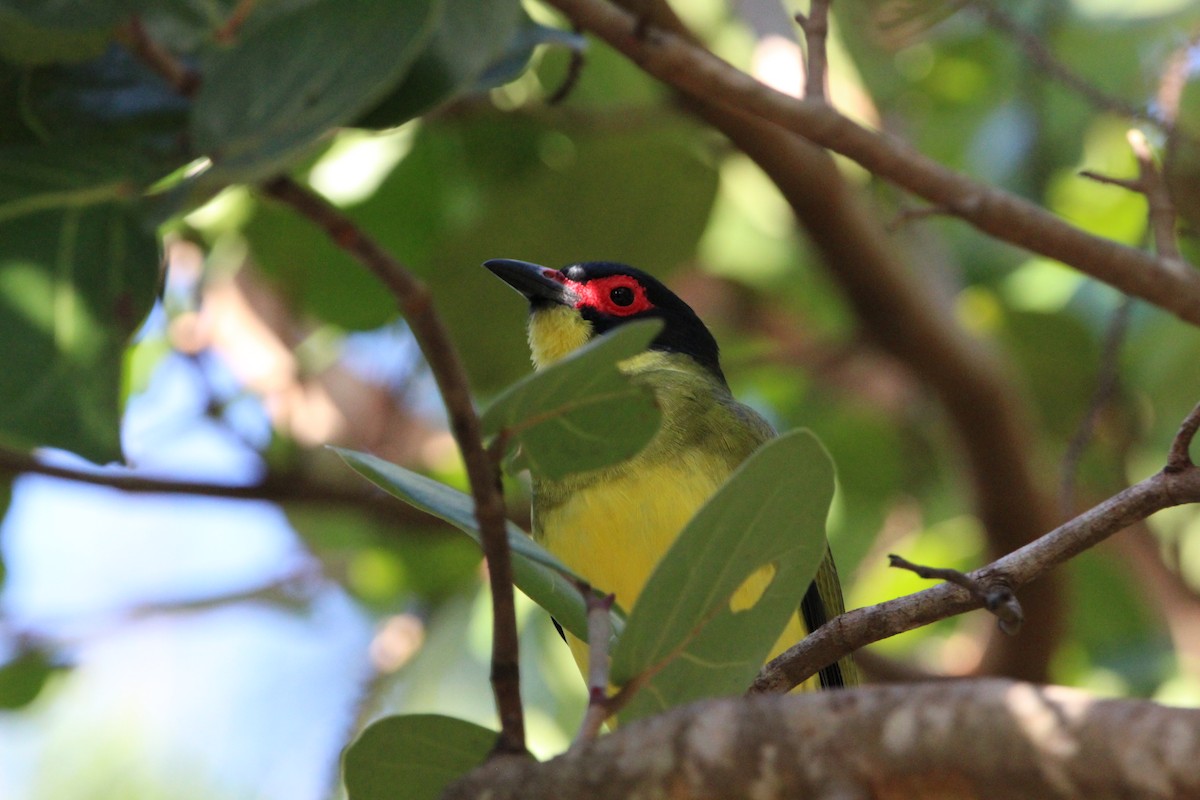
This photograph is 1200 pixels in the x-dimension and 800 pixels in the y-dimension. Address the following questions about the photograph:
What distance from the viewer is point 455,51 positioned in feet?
6.63

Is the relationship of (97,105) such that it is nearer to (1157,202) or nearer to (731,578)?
(731,578)

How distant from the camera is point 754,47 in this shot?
4.80m

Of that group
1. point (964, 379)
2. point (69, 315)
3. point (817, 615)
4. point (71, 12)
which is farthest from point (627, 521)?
point (964, 379)

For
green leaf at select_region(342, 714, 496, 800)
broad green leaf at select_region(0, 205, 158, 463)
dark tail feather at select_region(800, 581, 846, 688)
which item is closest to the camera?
green leaf at select_region(342, 714, 496, 800)

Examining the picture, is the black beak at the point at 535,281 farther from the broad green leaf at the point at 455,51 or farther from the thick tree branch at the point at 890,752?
the thick tree branch at the point at 890,752

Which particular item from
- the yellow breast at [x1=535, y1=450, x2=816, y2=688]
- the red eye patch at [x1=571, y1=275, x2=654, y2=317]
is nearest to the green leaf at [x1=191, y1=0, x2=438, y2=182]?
the yellow breast at [x1=535, y1=450, x2=816, y2=688]

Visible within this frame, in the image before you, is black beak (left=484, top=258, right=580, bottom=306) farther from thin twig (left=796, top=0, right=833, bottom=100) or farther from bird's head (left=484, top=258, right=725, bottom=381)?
thin twig (left=796, top=0, right=833, bottom=100)

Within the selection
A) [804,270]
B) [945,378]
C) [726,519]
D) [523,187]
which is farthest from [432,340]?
[804,270]

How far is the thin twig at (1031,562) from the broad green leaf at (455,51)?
0.93 metres

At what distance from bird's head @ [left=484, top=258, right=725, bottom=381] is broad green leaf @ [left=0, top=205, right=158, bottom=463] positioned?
1723 mm

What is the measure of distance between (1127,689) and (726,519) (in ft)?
11.9

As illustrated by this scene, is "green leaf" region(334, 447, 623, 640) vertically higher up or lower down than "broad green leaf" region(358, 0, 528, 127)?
lower down

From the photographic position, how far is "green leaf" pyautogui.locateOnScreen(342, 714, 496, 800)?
5.44 ft

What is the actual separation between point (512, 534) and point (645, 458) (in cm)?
136
